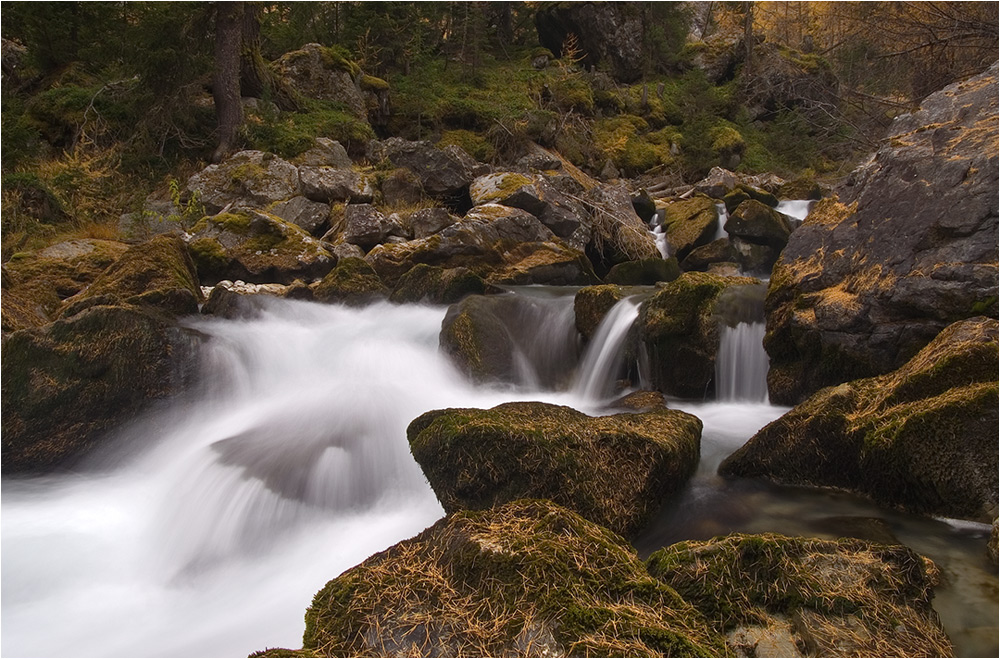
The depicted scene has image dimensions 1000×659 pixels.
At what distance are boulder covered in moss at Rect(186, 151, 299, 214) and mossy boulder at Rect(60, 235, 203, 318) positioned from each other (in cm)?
514

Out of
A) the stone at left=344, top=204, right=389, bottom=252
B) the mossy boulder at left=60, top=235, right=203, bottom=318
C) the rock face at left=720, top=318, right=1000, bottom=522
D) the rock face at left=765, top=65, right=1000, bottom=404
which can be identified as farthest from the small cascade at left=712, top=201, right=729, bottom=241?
the mossy boulder at left=60, top=235, right=203, bottom=318

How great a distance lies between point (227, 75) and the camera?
1631 centimetres

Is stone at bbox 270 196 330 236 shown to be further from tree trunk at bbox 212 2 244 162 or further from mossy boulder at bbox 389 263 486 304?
mossy boulder at bbox 389 263 486 304

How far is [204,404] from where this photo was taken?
659cm

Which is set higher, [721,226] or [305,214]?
[305,214]

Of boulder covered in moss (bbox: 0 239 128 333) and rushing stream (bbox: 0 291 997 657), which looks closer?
rushing stream (bbox: 0 291 997 657)

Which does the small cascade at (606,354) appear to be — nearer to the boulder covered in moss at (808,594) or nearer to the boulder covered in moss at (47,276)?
the boulder covered in moss at (808,594)

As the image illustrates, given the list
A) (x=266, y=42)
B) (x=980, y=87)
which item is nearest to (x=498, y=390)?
(x=980, y=87)

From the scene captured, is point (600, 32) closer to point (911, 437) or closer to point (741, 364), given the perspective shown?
point (741, 364)

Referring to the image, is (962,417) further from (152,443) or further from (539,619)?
(152,443)

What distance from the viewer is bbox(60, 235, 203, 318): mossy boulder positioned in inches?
311

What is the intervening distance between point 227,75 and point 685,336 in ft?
51.8

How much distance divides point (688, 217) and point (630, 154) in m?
11.1

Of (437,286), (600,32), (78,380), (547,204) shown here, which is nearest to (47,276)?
(78,380)
